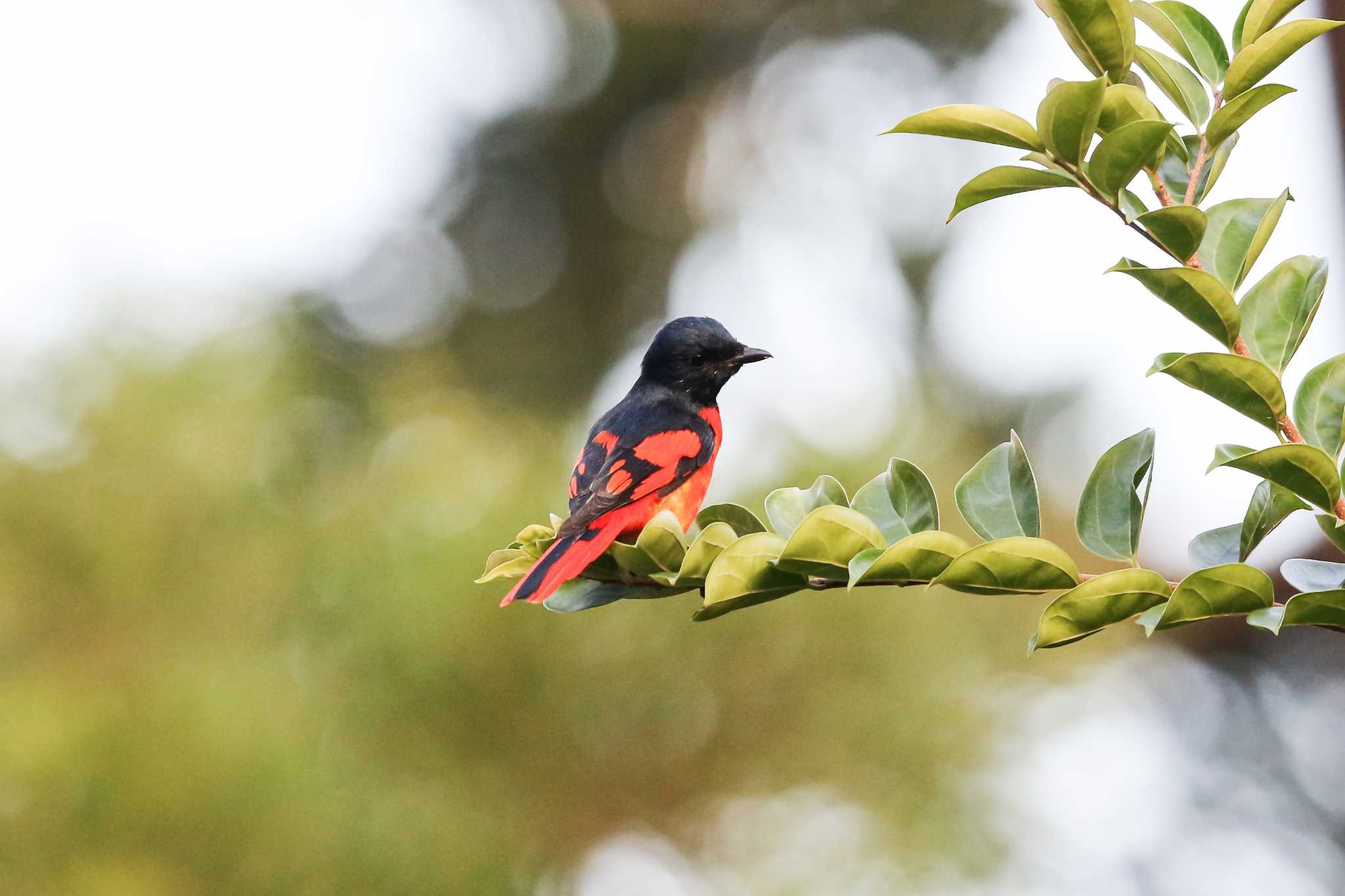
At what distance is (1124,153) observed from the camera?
2.65ft

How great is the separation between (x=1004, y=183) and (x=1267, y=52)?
24cm

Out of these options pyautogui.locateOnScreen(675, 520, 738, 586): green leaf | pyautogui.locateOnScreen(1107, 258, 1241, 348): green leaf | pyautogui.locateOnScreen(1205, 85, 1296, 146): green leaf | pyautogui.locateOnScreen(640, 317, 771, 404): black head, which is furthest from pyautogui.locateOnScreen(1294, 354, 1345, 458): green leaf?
pyautogui.locateOnScreen(640, 317, 771, 404): black head

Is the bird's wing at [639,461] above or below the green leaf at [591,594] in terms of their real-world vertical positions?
above

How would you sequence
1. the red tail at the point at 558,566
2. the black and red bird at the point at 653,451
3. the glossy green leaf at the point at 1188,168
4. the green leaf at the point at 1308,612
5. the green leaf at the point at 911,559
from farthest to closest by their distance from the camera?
1. the black and red bird at the point at 653,451
2. the red tail at the point at 558,566
3. the glossy green leaf at the point at 1188,168
4. the green leaf at the point at 911,559
5. the green leaf at the point at 1308,612

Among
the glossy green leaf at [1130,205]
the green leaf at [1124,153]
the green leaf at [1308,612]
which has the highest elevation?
the green leaf at [1124,153]

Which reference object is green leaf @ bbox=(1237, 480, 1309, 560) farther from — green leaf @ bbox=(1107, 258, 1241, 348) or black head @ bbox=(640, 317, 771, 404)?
black head @ bbox=(640, 317, 771, 404)

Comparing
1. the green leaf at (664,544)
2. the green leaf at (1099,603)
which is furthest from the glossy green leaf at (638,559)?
the green leaf at (1099,603)

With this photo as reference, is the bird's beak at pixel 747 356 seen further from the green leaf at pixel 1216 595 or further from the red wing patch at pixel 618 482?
the green leaf at pixel 1216 595

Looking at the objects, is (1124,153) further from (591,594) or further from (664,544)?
(591,594)

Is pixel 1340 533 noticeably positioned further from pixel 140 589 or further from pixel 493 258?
pixel 493 258

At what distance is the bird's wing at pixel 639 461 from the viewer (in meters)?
1.70

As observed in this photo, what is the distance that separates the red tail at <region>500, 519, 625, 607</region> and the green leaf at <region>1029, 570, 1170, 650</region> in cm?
59

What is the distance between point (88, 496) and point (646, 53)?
4353 mm

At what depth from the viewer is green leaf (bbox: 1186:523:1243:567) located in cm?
93
